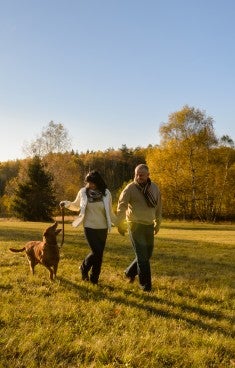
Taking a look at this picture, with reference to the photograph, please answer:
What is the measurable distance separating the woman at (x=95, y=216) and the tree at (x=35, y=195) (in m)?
39.1

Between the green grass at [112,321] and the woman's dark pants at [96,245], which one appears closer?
the green grass at [112,321]

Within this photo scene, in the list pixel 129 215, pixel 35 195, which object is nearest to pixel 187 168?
pixel 35 195

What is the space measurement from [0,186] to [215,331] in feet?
387

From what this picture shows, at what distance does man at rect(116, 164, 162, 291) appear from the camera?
816 centimetres

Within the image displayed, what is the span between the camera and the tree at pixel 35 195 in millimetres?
46844

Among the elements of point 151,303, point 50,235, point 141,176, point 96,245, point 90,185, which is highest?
point 141,176

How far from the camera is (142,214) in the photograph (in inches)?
323

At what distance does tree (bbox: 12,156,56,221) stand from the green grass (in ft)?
122

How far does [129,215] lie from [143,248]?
0.68 meters

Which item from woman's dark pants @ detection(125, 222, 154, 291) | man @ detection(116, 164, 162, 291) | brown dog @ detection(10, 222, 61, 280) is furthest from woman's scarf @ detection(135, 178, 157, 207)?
brown dog @ detection(10, 222, 61, 280)

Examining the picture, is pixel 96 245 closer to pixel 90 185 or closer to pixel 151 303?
pixel 90 185

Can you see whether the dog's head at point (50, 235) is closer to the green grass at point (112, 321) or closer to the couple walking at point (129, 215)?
the couple walking at point (129, 215)

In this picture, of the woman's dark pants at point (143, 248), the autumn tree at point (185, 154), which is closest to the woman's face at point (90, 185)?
the woman's dark pants at point (143, 248)

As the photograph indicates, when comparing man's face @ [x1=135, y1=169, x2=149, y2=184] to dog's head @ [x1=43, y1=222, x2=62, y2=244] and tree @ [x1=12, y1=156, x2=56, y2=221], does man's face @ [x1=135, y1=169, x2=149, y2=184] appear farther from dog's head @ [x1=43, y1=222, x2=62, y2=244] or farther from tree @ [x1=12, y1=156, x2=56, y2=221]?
tree @ [x1=12, y1=156, x2=56, y2=221]
